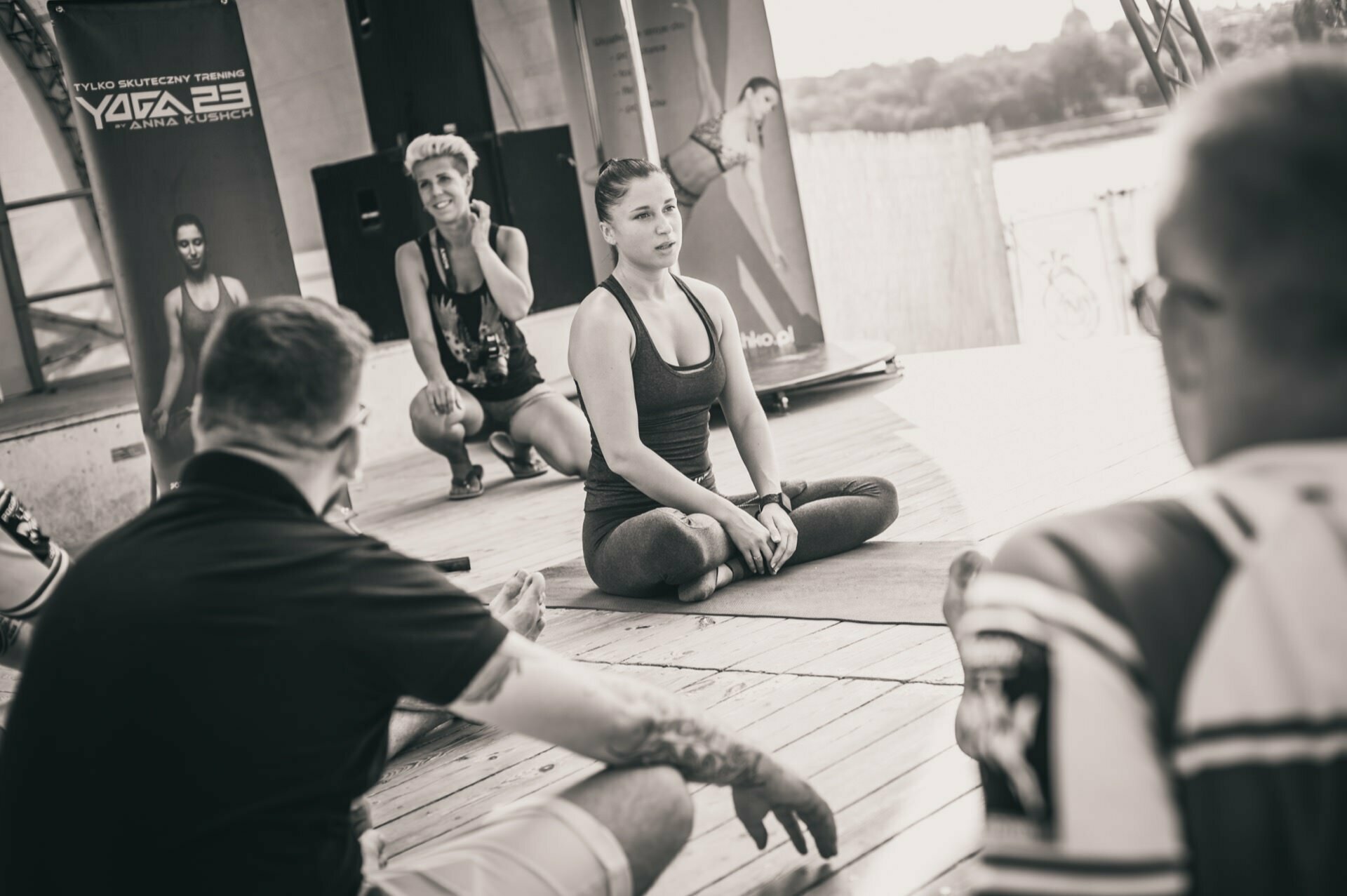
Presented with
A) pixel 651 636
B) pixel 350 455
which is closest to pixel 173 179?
pixel 651 636

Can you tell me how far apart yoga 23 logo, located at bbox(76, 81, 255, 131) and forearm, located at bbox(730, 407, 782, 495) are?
283 centimetres

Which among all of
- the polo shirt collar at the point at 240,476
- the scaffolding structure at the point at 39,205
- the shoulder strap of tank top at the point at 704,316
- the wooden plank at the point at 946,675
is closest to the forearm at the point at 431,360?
the shoulder strap of tank top at the point at 704,316

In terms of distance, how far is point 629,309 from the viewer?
10.1 feet

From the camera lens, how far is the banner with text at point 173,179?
4699 mm

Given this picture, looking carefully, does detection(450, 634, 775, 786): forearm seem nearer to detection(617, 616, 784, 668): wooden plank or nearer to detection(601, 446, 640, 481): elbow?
detection(617, 616, 784, 668): wooden plank

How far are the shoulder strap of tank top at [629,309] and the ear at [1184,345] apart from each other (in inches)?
92.9

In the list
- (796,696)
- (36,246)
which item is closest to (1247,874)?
(796,696)

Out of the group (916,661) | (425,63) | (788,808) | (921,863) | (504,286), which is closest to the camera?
(788,808)

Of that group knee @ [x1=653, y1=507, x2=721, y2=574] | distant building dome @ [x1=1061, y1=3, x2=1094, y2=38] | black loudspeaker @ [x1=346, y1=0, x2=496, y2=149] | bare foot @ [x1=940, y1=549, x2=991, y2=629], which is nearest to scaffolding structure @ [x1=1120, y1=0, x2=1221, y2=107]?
black loudspeaker @ [x1=346, y1=0, x2=496, y2=149]

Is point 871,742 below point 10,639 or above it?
below

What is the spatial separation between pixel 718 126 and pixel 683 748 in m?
5.81

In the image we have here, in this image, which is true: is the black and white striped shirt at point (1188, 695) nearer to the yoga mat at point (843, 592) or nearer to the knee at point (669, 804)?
the knee at point (669, 804)

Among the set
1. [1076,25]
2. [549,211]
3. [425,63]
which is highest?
[1076,25]

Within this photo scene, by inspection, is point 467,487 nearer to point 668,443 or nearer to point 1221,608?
point 668,443
